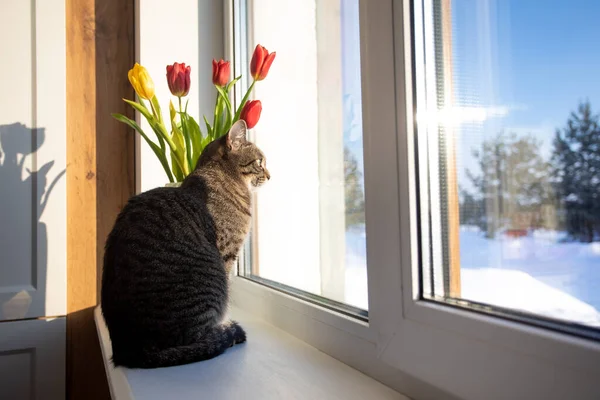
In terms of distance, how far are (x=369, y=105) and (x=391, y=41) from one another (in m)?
0.09

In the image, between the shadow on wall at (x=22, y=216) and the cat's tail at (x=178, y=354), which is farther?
the shadow on wall at (x=22, y=216)

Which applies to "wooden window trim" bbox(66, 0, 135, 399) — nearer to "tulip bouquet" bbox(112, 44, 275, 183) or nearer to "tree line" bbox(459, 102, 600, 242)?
"tulip bouquet" bbox(112, 44, 275, 183)

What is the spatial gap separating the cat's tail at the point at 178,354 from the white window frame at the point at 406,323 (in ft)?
0.67

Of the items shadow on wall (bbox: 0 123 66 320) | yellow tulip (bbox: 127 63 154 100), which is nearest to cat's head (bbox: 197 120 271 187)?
yellow tulip (bbox: 127 63 154 100)

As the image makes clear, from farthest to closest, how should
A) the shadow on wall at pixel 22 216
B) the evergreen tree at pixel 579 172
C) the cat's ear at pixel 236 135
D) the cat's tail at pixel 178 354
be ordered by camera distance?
the shadow on wall at pixel 22 216 → the cat's ear at pixel 236 135 → the cat's tail at pixel 178 354 → the evergreen tree at pixel 579 172

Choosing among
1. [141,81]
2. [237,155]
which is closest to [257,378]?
[237,155]

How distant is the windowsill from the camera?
0.60m

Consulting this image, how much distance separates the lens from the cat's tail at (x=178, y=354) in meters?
0.75

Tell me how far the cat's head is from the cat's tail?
0.40m

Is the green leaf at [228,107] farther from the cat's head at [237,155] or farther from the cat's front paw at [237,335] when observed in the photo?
the cat's front paw at [237,335]

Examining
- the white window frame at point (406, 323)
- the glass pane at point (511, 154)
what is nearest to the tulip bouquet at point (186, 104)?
the white window frame at point (406, 323)

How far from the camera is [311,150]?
118cm

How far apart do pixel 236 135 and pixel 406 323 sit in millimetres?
→ 630

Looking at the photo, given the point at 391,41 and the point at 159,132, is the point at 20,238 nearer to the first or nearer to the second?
the point at 159,132
